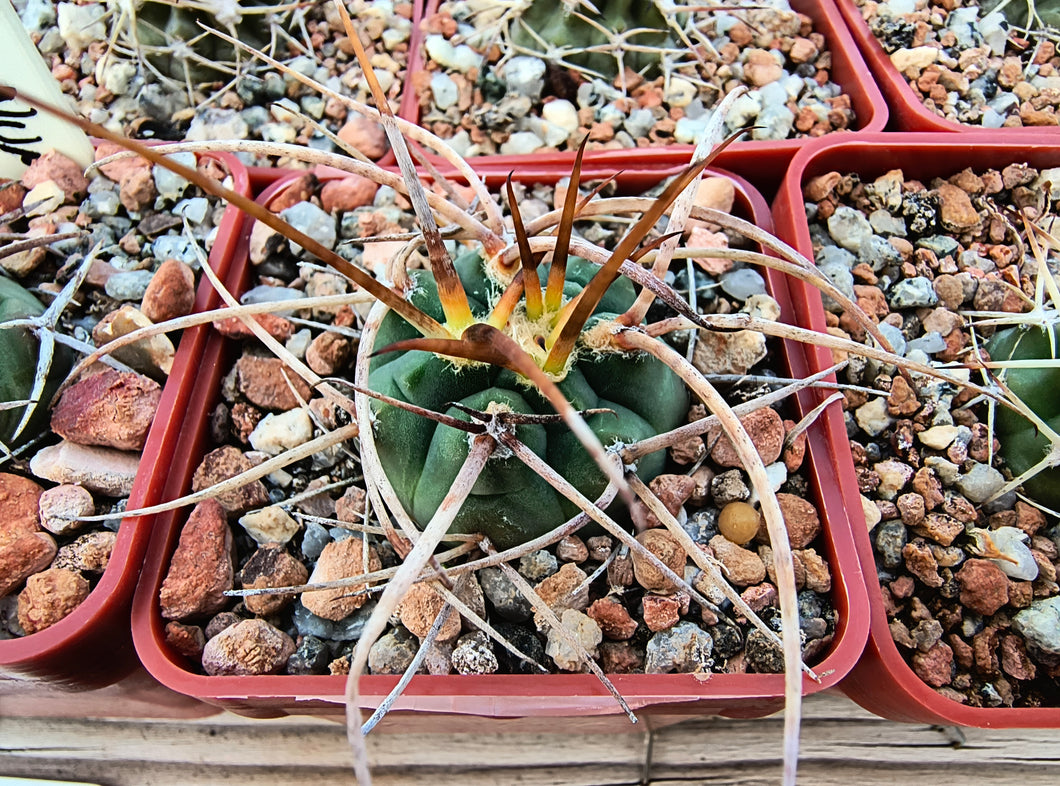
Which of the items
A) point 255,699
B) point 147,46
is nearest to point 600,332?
point 255,699

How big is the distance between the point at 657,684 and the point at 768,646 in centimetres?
12

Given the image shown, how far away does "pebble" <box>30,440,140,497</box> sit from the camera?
788 mm

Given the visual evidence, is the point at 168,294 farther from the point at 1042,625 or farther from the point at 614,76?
the point at 1042,625

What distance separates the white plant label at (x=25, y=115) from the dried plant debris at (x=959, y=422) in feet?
3.00

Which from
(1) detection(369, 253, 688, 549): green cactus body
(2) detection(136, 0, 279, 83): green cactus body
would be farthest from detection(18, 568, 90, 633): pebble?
(2) detection(136, 0, 279, 83): green cactus body

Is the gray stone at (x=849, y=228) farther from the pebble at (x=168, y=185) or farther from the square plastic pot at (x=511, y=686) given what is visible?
the pebble at (x=168, y=185)

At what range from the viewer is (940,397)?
0.84 meters

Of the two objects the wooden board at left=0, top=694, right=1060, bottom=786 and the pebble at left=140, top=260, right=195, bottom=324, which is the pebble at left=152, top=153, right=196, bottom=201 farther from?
the wooden board at left=0, top=694, right=1060, bottom=786

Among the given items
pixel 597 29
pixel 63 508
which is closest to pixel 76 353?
pixel 63 508

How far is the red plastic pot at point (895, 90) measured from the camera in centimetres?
100

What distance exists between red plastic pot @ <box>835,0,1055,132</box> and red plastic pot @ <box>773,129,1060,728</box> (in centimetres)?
4

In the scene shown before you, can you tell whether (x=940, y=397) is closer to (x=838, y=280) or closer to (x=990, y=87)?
(x=838, y=280)

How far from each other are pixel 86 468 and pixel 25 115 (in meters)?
0.45

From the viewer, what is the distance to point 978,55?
3.69 feet
